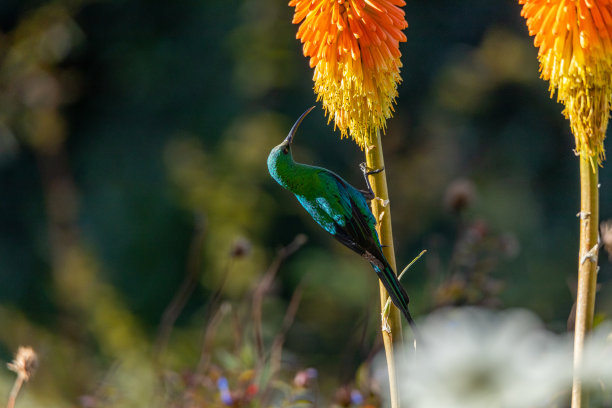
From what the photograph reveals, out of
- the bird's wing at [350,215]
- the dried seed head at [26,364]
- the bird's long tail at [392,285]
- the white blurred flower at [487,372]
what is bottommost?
the white blurred flower at [487,372]

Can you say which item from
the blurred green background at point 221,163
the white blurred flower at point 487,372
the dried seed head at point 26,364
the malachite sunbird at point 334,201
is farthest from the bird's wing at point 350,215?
the blurred green background at point 221,163

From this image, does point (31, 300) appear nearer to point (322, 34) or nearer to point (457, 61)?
point (457, 61)

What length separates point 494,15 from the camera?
17.7 ft

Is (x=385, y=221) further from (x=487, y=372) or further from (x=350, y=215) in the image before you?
(x=487, y=372)

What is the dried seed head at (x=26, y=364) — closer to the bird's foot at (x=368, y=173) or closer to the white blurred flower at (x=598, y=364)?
the bird's foot at (x=368, y=173)

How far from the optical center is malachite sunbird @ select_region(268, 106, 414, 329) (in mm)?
937

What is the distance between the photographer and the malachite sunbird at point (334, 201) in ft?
3.07

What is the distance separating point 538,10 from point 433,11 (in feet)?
15.7

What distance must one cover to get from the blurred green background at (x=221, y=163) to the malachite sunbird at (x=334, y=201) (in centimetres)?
416

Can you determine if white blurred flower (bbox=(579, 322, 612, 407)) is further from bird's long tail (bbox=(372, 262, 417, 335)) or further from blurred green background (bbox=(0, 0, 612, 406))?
blurred green background (bbox=(0, 0, 612, 406))

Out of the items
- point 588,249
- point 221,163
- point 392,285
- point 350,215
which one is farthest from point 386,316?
point 221,163

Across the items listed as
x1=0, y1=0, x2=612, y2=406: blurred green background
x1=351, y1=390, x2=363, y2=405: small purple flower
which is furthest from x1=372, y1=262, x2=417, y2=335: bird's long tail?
x1=0, y1=0, x2=612, y2=406: blurred green background

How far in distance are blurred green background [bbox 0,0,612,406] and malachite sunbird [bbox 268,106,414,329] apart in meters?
4.16

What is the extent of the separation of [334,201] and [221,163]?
4619 millimetres
